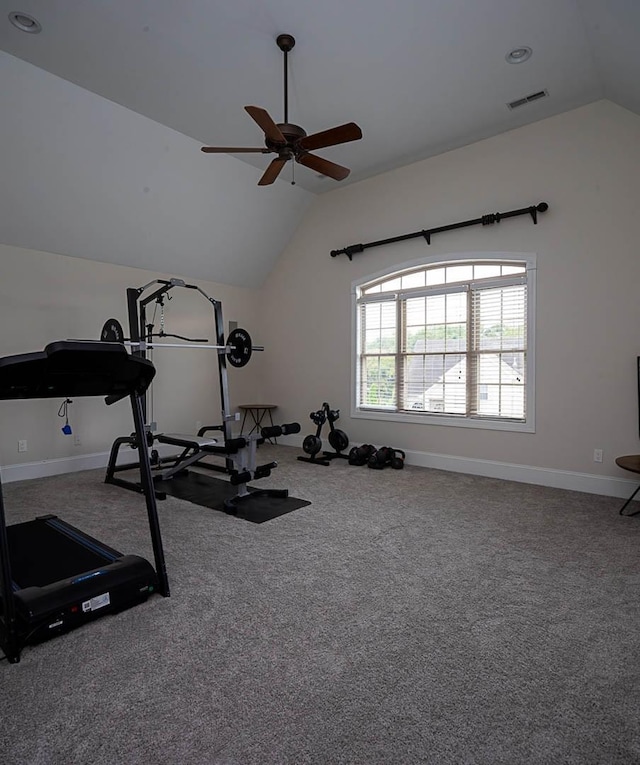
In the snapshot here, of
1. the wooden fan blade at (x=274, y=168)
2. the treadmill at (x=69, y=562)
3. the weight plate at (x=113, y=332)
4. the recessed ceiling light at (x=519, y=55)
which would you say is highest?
the recessed ceiling light at (x=519, y=55)

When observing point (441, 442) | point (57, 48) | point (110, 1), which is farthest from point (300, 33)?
point (441, 442)

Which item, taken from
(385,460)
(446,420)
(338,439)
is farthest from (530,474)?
(338,439)

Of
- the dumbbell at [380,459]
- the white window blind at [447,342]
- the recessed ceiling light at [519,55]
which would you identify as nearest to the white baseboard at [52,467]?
the dumbbell at [380,459]

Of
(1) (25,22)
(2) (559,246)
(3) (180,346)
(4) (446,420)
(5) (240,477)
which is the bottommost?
(5) (240,477)

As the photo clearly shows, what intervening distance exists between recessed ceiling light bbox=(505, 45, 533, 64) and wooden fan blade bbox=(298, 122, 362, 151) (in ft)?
5.41

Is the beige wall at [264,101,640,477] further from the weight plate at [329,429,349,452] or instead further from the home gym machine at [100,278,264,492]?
the home gym machine at [100,278,264,492]

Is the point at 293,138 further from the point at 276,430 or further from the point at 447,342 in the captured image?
the point at 447,342

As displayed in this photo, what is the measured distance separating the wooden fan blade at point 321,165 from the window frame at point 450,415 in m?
2.14

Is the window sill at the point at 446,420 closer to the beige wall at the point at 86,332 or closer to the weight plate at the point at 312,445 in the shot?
the weight plate at the point at 312,445

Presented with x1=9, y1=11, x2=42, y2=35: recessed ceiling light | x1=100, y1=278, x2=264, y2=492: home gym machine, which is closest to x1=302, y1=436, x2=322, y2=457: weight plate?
x1=100, y1=278, x2=264, y2=492: home gym machine

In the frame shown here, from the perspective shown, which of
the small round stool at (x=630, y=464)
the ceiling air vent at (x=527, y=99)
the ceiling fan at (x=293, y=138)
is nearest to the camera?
the ceiling fan at (x=293, y=138)

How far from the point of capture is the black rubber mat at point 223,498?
387 centimetres

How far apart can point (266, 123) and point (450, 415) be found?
3.82 meters

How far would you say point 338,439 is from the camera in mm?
6020
